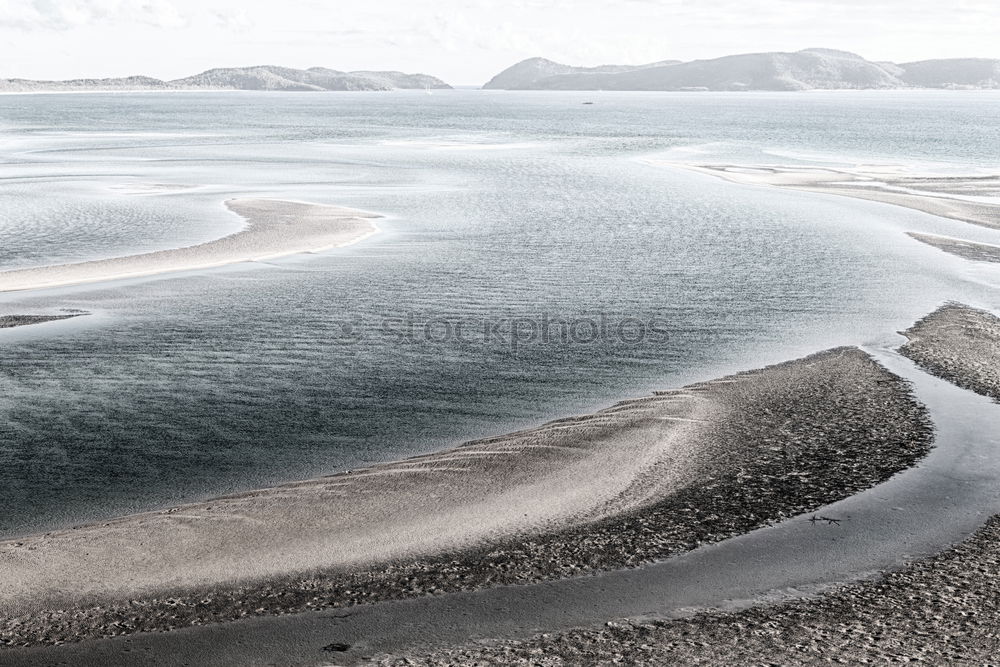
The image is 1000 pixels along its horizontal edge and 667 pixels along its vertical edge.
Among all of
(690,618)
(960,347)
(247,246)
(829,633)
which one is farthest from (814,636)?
(247,246)

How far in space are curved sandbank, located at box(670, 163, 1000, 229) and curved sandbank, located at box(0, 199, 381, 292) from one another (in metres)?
24.4

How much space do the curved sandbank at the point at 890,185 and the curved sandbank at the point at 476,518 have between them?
27925mm

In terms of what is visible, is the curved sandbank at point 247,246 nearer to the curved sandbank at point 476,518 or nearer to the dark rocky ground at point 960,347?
the curved sandbank at point 476,518

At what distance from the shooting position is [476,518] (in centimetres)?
1272

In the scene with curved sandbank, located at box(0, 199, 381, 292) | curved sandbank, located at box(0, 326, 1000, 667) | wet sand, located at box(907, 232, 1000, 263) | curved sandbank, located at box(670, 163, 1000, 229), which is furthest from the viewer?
curved sandbank, located at box(670, 163, 1000, 229)

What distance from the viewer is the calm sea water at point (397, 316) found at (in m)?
15.5

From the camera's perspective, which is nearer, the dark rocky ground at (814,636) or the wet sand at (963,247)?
the dark rocky ground at (814,636)

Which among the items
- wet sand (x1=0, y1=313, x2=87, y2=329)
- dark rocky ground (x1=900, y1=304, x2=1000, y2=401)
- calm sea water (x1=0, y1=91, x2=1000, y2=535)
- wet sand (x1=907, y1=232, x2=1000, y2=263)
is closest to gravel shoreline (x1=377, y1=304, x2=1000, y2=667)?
calm sea water (x1=0, y1=91, x2=1000, y2=535)

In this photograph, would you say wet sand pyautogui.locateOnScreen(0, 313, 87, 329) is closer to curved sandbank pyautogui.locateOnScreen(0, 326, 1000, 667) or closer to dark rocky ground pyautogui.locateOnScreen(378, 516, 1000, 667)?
curved sandbank pyautogui.locateOnScreen(0, 326, 1000, 667)

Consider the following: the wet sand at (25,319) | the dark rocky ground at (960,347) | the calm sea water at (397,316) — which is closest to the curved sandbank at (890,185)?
the calm sea water at (397,316)

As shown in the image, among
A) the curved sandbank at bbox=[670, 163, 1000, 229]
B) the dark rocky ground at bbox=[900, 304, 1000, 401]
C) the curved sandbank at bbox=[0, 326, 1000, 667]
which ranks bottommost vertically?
the curved sandbank at bbox=[0, 326, 1000, 667]

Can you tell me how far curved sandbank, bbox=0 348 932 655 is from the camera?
1068 cm

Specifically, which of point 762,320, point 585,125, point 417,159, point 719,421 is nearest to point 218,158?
point 417,159

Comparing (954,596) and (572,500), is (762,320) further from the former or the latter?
(954,596)
